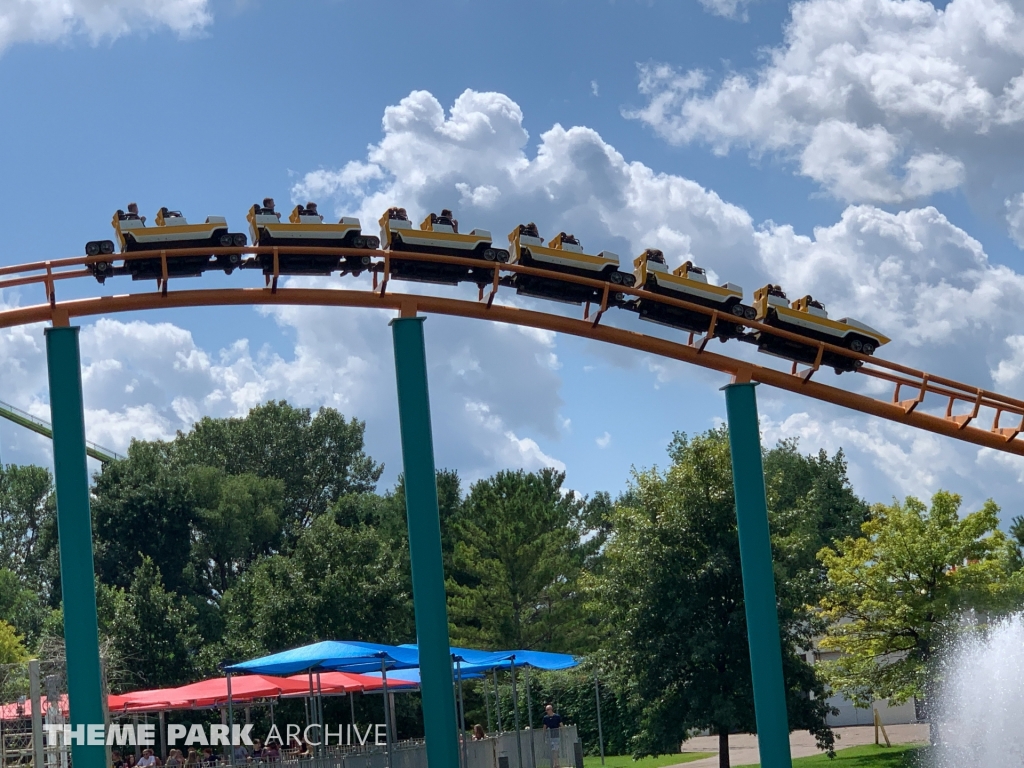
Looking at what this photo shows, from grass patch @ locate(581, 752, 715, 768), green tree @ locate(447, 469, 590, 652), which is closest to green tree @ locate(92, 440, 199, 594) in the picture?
green tree @ locate(447, 469, 590, 652)

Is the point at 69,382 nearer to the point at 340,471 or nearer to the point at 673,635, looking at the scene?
the point at 673,635

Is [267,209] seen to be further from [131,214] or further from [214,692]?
[214,692]

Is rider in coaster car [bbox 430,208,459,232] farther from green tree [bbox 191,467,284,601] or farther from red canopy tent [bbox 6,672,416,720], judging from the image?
green tree [bbox 191,467,284,601]

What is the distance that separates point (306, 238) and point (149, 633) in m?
27.7

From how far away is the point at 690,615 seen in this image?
24656 millimetres

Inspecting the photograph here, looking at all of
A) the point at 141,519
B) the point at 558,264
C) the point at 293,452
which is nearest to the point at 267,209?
the point at 558,264

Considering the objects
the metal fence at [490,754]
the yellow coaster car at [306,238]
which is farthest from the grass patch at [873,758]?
the yellow coaster car at [306,238]

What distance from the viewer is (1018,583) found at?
2664 centimetres

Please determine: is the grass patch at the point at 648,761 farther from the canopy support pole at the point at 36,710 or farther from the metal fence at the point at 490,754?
the canopy support pole at the point at 36,710

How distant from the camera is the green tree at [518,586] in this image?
42.0 m

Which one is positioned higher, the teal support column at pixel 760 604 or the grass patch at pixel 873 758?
the teal support column at pixel 760 604

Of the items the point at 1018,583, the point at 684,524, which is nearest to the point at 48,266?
the point at 684,524

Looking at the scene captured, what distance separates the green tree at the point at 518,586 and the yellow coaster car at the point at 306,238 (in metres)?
25.5

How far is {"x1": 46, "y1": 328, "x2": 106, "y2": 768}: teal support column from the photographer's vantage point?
49.4 ft
